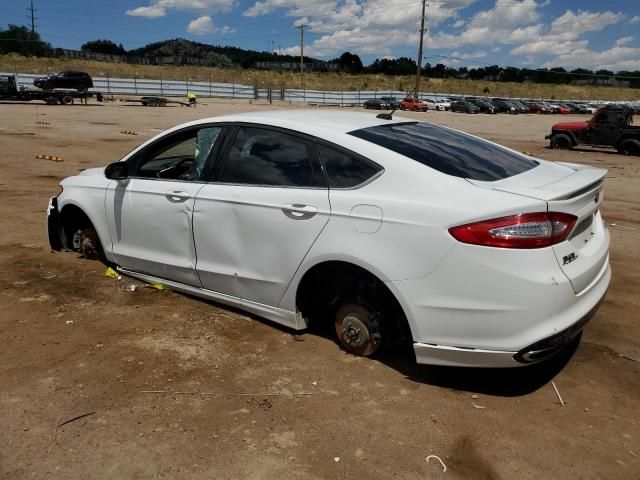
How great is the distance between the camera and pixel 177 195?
4195 millimetres

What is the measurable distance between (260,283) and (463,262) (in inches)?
59.1

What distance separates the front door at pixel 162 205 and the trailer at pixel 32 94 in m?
37.9

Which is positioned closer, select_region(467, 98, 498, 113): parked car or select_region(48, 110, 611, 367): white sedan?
select_region(48, 110, 611, 367): white sedan

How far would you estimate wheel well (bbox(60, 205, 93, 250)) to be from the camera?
545 centimetres

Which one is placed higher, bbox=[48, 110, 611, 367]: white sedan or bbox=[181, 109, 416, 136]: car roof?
bbox=[181, 109, 416, 136]: car roof

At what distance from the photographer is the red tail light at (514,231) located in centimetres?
284

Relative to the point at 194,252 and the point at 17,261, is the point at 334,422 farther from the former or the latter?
the point at 17,261

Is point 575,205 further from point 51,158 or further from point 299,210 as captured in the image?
point 51,158

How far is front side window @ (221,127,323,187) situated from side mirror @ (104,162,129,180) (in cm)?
114

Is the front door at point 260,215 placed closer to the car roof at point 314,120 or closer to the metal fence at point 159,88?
the car roof at point 314,120

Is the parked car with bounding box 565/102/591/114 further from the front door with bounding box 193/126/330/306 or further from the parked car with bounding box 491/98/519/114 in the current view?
the front door with bounding box 193/126/330/306

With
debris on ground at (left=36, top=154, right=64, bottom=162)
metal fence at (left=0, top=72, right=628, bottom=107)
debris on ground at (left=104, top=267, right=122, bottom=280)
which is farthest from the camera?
metal fence at (left=0, top=72, right=628, bottom=107)

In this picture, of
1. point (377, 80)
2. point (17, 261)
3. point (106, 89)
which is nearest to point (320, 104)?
point (106, 89)

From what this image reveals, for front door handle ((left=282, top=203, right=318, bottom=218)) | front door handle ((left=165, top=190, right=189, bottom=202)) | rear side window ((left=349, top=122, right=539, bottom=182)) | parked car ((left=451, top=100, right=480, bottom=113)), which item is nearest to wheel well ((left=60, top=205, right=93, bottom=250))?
front door handle ((left=165, top=190, right=189, bottom=202))
